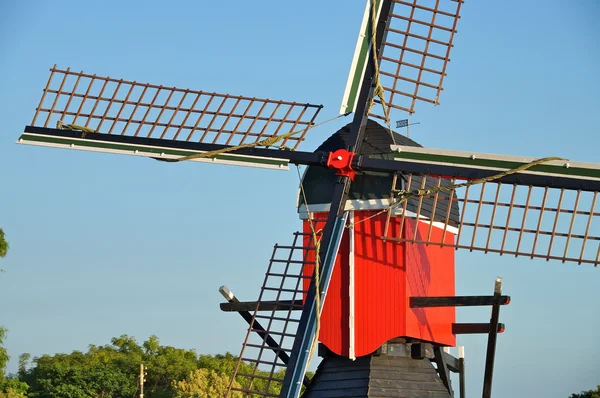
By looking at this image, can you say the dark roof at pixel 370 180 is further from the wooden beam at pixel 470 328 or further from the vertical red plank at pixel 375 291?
the wooden beam at pixel 470 328

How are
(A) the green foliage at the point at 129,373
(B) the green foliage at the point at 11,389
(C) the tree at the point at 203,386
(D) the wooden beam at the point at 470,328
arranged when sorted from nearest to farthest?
(D) the wooden beam at the point at 470,328
(B) the green foliage at the point at 11,389
(C) the tree at the point at 203,386
(A) the green foliage at the point at 129,373

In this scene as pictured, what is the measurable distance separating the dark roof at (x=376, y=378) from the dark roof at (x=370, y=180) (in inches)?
79.1

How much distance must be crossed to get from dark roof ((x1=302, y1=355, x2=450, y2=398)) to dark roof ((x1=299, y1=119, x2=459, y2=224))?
2010 millimetres

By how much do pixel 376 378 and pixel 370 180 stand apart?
2.51m

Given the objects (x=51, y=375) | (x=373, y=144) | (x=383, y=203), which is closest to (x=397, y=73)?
(x=373, y=144)

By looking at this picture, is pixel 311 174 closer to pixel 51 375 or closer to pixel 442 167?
pixel 442 167

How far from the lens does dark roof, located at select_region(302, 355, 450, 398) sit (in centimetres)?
1280

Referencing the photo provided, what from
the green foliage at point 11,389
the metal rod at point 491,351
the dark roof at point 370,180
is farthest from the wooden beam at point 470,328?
the green foliage at point 11,389

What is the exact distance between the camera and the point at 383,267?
13203 millimetres

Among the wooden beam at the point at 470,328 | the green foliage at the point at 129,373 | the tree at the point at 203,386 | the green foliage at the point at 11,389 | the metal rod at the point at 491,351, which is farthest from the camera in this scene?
the green foliage at the point at 129,373

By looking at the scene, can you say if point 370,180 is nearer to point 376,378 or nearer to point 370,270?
point 370,270

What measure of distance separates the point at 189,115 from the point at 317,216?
2.36m

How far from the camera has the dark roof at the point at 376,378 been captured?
504 inches

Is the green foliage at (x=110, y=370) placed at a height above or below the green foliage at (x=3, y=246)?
above
